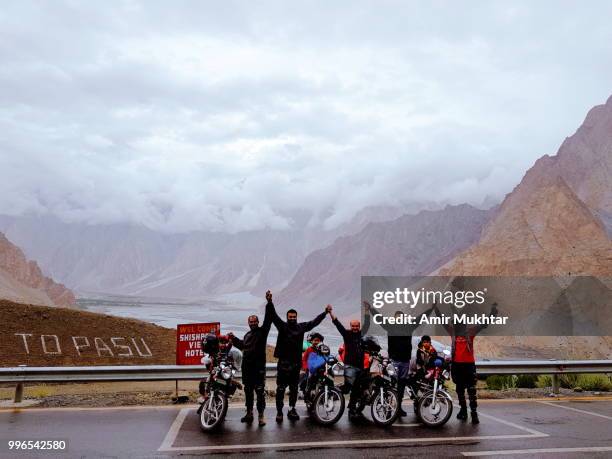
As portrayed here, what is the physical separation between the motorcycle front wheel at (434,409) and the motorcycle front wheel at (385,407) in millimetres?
433

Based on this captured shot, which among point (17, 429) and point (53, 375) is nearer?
point (17, 429)

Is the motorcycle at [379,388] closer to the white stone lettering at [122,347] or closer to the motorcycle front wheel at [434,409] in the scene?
the motorcycle front wheel at [434,409]

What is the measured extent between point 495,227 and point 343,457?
14298 cm

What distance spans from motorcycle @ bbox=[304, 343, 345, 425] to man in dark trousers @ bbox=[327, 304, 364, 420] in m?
0.27

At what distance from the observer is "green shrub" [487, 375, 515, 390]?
16203 millimetres

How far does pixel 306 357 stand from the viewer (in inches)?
435

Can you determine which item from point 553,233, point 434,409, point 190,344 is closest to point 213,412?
point 434,409

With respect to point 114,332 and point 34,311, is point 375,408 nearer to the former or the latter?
point 114,332

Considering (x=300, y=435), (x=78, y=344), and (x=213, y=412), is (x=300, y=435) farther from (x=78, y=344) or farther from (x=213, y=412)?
(x=78, y=344)

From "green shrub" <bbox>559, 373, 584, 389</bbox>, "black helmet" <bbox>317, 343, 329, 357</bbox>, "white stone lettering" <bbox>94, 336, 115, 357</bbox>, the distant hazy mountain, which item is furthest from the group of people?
the distant hazy mountain

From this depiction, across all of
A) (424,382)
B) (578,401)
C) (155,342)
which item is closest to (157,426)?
(424,382)

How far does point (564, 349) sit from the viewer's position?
312ft

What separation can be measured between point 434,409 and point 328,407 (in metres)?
1.72

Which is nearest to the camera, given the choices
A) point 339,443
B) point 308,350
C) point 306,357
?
point 339,443
